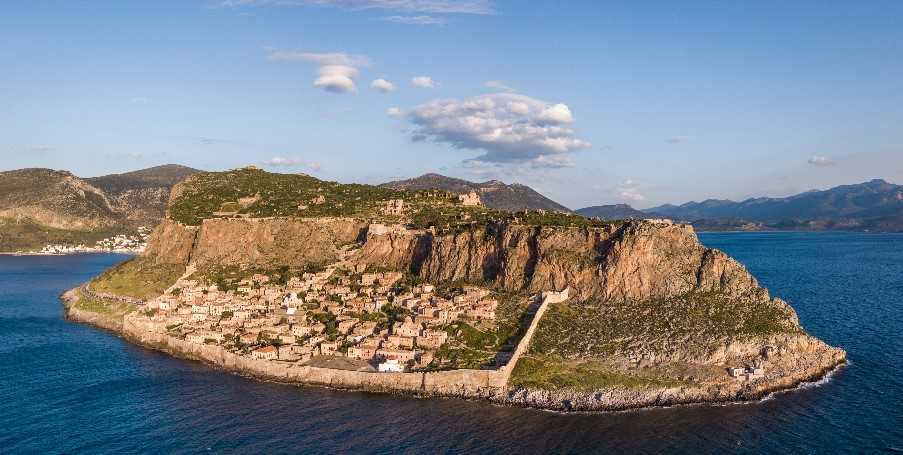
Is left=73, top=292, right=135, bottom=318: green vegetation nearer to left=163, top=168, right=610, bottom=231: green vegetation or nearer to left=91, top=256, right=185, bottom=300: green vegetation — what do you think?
left=91, top=256, right=185, bottom=300: green vegetation

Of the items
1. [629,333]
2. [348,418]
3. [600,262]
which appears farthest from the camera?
[600,262]

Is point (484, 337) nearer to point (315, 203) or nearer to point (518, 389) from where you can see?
point (518, 389)

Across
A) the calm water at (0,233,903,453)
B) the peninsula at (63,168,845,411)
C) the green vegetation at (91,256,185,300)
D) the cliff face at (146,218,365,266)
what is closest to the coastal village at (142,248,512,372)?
the peninsula at (63,168,845,411)

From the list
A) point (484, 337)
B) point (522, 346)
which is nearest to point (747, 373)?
point (522, 346)

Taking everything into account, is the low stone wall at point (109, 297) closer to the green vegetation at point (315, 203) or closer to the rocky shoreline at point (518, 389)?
the green vegetation at point (315, 203)

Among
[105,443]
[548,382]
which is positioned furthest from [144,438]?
[548,382]

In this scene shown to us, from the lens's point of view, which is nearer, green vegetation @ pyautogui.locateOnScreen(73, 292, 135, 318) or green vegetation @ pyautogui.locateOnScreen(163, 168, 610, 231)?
green vegetation @ pyautogui.locateOnScreen(73, 292, 135, 318)
